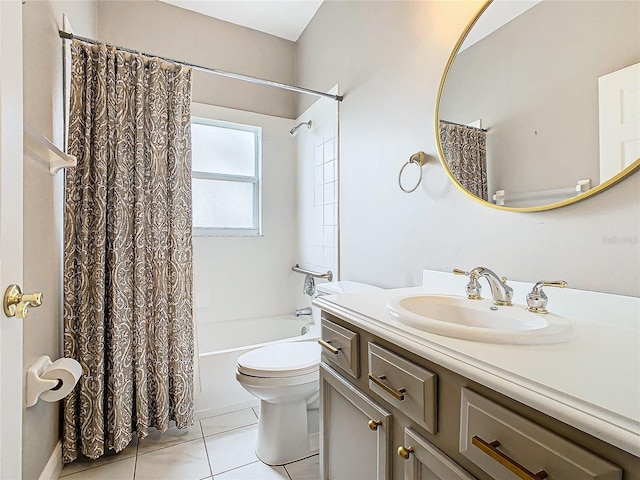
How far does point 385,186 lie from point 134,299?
1.40m

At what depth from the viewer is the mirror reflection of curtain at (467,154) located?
122 centimetres

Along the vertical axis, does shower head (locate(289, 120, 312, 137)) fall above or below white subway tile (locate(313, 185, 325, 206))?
above

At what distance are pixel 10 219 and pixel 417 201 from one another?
1.38 m

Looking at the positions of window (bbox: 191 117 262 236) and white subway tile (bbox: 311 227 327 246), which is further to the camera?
window (bbox: 191 117 262 236)

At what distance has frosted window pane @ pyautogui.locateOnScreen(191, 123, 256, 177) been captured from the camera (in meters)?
2.68

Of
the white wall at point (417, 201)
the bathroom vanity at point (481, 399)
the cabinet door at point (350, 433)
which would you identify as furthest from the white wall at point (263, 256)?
the bathroom vanity at point (481, 399)

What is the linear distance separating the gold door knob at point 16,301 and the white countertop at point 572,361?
751mm

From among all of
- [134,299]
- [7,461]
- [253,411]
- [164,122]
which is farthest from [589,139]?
[253,411]

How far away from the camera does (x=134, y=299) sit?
Answer: 1.61 meters

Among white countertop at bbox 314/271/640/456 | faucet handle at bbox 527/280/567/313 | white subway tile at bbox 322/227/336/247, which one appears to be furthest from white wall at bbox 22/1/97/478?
faucet handle at bbox 527/280/567/313

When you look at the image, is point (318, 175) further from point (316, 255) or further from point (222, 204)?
point (222, 204)

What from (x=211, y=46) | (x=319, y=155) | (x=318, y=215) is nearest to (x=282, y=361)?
(x=318, y=215)

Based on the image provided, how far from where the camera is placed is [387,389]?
82cm

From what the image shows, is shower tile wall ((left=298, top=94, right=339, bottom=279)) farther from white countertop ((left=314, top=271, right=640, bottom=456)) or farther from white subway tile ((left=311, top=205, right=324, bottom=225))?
white countertop ((left=314, top=271, right=640, bottom=456))
